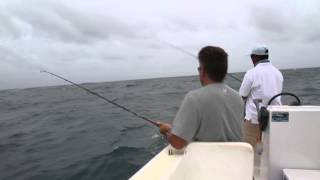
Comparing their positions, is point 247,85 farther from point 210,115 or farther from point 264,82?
point 210,115

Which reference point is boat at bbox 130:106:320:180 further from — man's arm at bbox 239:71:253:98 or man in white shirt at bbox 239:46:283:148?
man's arm at bbox 239:71:253:98

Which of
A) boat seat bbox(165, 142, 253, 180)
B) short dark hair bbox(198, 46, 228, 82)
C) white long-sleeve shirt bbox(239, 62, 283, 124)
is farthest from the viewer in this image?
white long-sleeve shirt bbox(239, 62, 283, 124)

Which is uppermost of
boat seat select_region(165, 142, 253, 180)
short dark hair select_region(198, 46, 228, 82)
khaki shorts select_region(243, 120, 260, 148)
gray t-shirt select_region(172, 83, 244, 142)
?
short dark hair select_region(198, 46, 228, 82)

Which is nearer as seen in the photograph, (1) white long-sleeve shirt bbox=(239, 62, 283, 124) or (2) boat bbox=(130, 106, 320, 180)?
(2) boat bbox=(130, 106, 320, 180)

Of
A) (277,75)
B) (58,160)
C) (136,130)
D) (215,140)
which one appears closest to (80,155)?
(58,160)

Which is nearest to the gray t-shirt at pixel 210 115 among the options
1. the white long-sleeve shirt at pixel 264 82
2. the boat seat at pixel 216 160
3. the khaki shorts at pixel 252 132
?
the boat seat at pixel 216 160

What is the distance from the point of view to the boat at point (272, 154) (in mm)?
2764

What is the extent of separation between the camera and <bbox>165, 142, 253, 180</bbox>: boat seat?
2754 mm

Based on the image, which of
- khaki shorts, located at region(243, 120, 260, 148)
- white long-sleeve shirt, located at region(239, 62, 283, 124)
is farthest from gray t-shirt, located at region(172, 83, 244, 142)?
khaki shorts, located at region(243, 120, 260, 148)

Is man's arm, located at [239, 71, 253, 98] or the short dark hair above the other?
the short dark hair

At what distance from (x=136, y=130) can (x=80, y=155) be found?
3177 millimetres

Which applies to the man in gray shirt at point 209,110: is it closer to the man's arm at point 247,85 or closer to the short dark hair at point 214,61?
the short dark hair at point 214,61

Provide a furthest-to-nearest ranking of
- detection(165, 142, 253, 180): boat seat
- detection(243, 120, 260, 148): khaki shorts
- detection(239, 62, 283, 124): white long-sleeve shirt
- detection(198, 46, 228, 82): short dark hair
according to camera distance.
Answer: detection(243, 120, 260, 148): khaki shorts < detection(239, 62, 283, 124): white long-sleeve shirt < detection(198, 46, 228, 82): short dark hair < detection(165, 142, 253, 180): boat seat

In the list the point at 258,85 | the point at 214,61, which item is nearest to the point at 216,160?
the point at 214,61
